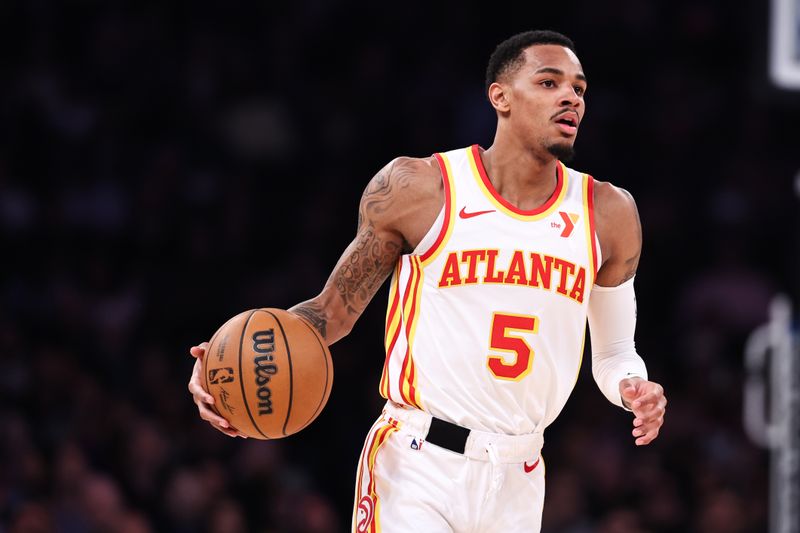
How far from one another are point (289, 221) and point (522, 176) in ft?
17.7

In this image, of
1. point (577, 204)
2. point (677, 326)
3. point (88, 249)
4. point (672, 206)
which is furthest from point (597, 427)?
point (577, 204)

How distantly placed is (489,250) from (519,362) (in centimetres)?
37

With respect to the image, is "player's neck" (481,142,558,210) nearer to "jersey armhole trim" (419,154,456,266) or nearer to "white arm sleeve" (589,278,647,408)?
"jersey armhole trim" (419,154,456,266)

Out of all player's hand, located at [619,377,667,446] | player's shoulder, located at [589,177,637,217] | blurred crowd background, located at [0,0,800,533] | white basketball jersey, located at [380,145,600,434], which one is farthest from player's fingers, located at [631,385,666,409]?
blurred crowd background, located at [0,0,800,533]

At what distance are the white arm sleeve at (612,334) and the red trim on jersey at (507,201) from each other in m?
0.37

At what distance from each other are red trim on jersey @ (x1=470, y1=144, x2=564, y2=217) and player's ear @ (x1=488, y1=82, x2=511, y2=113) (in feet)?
0.56

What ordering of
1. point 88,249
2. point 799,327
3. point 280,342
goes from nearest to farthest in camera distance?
point 280,342 < point 799,327 < point 88,249

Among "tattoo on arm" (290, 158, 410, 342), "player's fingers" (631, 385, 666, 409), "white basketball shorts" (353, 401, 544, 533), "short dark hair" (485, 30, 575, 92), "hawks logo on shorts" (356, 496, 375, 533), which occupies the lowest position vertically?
"hawks logo on shorts" (356, 496, 375, 533)

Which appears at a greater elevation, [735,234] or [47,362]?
[735,234]

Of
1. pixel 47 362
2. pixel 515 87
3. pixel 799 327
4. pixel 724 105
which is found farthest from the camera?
pixel 724 105

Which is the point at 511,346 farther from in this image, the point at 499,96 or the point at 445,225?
the point at 499,96

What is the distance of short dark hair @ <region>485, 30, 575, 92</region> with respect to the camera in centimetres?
416

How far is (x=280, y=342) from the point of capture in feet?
12.6

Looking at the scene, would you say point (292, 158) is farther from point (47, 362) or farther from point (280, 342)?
point (280, 342)
